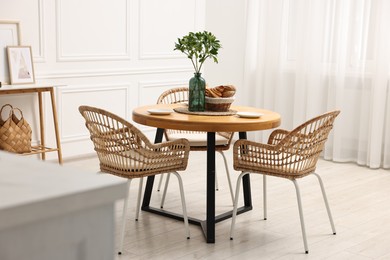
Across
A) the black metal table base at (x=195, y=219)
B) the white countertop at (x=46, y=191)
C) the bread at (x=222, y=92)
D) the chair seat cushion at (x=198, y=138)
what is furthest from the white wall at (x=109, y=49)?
the white countertop at (x=46, y=191)

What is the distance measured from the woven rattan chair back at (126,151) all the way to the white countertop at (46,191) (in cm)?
214

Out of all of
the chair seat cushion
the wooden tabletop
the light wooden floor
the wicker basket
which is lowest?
the light wooden floor

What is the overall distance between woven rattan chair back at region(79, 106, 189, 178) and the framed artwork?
180 cm

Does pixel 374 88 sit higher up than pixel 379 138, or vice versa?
pixel 374 88

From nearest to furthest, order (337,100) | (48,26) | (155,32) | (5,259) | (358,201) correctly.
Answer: (5,259), (358,201), (48,26), (337,100), (155,32)

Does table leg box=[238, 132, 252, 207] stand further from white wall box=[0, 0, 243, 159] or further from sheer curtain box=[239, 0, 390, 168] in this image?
white wall box=[0, 0, 243, 159]

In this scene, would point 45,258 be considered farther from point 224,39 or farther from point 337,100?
point 224,39

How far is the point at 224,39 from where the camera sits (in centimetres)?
688

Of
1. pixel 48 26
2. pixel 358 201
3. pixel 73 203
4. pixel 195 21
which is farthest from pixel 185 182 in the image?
pixel 73 203

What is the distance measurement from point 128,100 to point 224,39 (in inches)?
55.5

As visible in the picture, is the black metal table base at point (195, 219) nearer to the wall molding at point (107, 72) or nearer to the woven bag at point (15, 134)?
the woven bag at point (15, 134)

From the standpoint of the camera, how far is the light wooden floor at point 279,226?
341cm

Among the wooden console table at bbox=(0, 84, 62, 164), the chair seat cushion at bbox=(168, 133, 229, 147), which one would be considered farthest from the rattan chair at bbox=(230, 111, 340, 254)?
the wooden console table at bbox=(0, 84, 62, 164)

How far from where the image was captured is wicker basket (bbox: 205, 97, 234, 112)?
12.4ft
